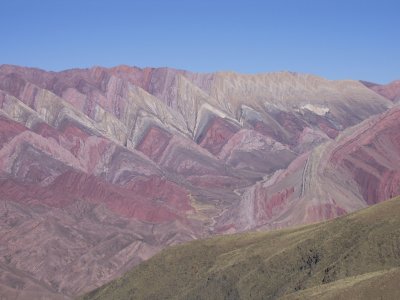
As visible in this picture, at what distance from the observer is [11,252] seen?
16512 centimetres

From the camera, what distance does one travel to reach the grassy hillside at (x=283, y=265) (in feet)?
274

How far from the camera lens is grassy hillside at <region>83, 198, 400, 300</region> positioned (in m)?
83.5

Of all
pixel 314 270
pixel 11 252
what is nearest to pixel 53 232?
pixel 11 252

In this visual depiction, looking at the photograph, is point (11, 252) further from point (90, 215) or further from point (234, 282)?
point (234, 282)

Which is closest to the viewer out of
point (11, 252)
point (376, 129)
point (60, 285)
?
point (60, 285)

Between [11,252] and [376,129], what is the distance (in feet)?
260

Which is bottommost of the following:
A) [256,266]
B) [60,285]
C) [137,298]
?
[60,285]

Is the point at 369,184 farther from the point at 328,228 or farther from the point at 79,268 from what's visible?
the point at 328,228

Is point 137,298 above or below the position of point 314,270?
below

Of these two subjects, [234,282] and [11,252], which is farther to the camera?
[11,252]

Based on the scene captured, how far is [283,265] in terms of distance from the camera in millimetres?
95438

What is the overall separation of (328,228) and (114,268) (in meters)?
64.4

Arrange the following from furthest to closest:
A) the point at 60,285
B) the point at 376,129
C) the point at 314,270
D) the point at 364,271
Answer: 1. the point at 376,129
2. the point at 60,285
3. the point at 314,270
4. the point at 364,271

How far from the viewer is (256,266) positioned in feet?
323
